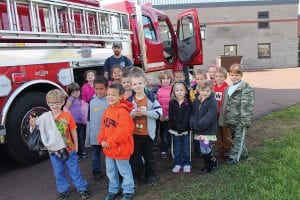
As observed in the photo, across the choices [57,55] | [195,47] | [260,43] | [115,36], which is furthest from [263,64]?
[57,55]

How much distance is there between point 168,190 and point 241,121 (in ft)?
4.74

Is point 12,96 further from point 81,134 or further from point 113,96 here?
point 113,96

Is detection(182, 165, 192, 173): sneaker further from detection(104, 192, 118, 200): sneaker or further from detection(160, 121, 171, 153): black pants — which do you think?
detection(104, 192, 118, 200): sneaker

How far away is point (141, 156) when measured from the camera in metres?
4.41

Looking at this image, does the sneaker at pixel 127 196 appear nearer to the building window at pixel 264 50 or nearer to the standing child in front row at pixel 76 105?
the standing child in front row at pixel 76 105

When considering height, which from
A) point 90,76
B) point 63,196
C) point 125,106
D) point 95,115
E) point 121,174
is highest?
point 90,76

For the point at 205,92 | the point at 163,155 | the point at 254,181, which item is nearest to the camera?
the point at 254,181

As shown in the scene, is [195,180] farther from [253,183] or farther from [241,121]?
[241,121]

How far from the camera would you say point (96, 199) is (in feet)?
13.3

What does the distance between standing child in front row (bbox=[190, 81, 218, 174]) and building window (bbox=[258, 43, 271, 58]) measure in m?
24.9

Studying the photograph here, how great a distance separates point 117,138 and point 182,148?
1.34 metres

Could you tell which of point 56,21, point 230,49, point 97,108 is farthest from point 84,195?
point 230,49

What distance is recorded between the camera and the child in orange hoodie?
147 inches

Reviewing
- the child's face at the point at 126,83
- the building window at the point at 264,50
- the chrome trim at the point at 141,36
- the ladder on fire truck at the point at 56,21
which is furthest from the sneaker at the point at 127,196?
the building window at the point at 264,50
